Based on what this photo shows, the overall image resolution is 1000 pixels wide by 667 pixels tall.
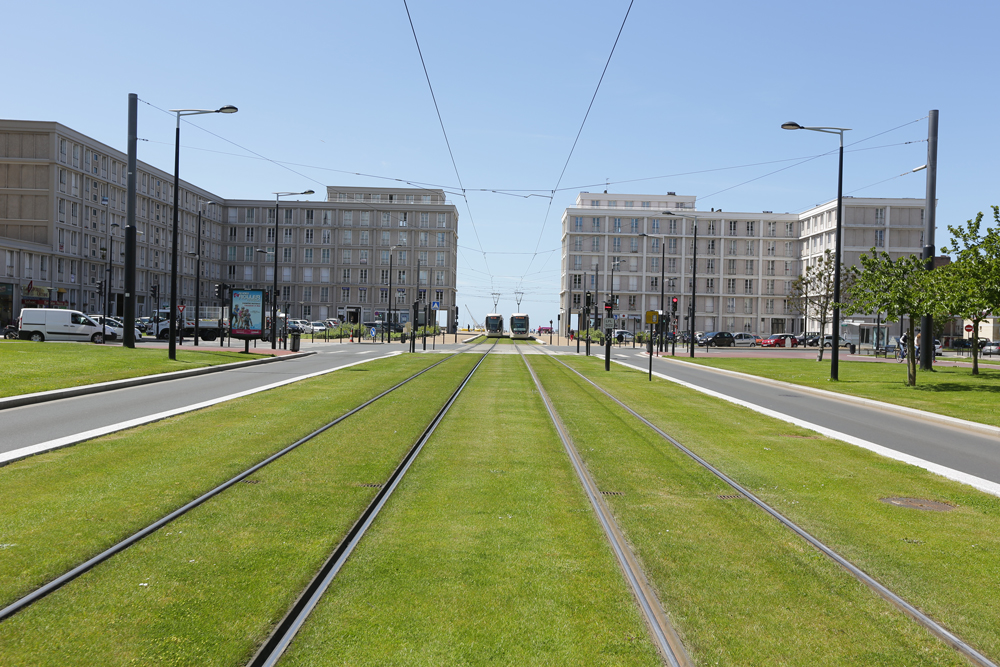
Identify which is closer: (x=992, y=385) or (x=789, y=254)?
(x=992, y=385)

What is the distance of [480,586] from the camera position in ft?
16.4

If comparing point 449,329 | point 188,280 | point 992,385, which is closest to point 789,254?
point 449,329

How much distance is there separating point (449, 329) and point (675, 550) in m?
113

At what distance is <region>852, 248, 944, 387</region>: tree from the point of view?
914 inches

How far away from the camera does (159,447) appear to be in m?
10.0

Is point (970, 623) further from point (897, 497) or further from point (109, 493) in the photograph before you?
point (109, 493)

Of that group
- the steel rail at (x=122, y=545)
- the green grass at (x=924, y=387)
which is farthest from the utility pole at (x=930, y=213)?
the steel rail at (x=122, y=545)

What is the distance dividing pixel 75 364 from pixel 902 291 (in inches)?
958

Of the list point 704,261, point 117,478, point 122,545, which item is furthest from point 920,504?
point 704,261

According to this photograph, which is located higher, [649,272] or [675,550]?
[649,272]

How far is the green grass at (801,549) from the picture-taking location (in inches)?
171

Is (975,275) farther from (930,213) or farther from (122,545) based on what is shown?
(122,545)

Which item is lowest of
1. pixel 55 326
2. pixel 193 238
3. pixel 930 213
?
pixel 55 326

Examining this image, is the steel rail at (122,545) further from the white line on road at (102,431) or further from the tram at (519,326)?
the tram at (519,326)
